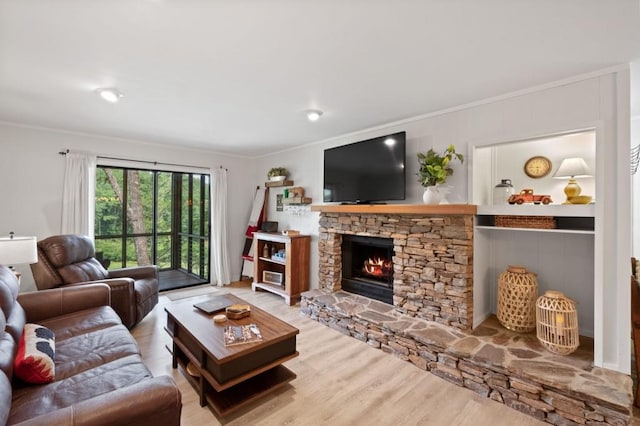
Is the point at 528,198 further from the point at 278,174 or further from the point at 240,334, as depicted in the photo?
the point at 278,174

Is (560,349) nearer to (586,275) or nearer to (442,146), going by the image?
(586,275)

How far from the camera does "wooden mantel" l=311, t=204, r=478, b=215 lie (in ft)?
8.48

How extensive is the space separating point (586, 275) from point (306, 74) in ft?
9.45

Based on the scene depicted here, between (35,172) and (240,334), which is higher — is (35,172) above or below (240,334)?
above

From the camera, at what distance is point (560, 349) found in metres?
2.18

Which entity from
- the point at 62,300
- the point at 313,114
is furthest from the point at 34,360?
the point at 313,114

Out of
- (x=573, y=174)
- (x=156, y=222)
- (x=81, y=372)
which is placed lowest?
(x=81, y=372)

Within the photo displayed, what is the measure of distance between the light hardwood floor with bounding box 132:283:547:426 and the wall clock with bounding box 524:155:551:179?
205cm

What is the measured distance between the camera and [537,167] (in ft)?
9.03

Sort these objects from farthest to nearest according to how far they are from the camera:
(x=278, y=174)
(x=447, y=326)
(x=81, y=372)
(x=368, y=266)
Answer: (x=278, y=174) < (x=368, y=266) < (x=447, y=326) < (x=81, y=372)

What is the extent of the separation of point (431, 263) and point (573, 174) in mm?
1384

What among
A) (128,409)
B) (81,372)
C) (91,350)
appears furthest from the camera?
(91,350)

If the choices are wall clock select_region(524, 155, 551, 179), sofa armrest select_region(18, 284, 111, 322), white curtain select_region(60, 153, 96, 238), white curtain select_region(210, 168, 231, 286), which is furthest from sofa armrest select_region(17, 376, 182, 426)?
white curtain select_region(210, 168, 231, 286)

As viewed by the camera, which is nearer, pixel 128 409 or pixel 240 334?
pixel 128 409
